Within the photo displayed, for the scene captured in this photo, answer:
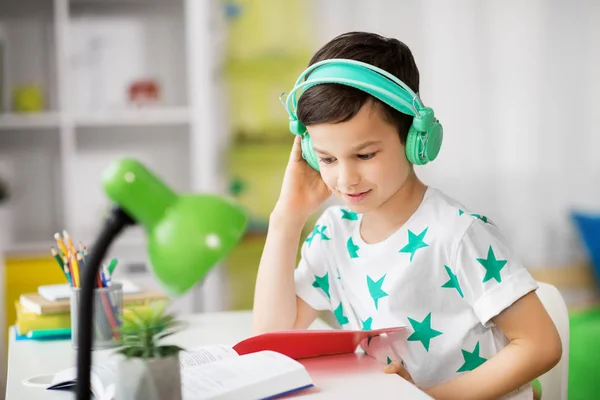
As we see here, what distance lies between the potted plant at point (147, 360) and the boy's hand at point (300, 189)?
52 cm

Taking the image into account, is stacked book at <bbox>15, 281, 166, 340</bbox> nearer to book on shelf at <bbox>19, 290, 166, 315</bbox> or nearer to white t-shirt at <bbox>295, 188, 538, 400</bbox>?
book on shelf at <bbox>19, 290, 166, 315</bbox>

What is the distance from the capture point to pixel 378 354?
3.92 ft

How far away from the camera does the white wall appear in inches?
126

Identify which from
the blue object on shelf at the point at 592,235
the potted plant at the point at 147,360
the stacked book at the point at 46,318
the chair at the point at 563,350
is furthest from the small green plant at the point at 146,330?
the blue object on shelf at the point at 592,235

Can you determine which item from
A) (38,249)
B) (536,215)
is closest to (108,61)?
(38,249)

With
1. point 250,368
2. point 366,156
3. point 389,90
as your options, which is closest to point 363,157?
point 366,156

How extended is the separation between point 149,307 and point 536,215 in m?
2.71

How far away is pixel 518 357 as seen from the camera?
108 centimetres

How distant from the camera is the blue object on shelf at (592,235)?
312cm

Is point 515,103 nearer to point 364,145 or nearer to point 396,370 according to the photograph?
point 364,145

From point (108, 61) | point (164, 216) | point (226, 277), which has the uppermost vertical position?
point (108, 61)

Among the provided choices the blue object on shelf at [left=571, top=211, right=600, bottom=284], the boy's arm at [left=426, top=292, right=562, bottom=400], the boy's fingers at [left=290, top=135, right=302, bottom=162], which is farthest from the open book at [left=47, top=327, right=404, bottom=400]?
the blue object on shelf at [left=571, top=211, right=600, bottom=284]

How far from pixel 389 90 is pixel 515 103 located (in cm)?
234

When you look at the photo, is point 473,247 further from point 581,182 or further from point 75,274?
point 581,182
